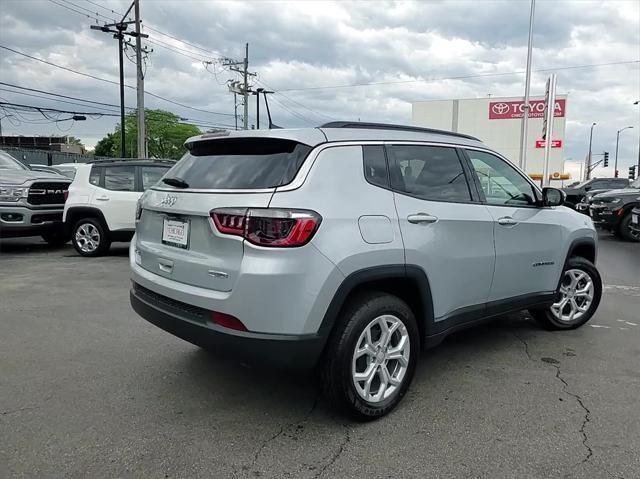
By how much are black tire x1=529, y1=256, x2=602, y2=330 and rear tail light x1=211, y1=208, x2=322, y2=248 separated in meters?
3.11

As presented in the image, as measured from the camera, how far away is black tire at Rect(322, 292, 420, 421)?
2990mm

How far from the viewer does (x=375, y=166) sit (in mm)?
3318

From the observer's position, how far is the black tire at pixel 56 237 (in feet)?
35.3

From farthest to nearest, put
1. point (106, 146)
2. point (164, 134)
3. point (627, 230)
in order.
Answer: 1. point (106, 146)
2. point (164, 134)
3. point (627, 230)

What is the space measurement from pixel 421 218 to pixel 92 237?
7.85 meters

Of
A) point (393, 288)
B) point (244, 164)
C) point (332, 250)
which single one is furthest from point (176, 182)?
point (393, 288)

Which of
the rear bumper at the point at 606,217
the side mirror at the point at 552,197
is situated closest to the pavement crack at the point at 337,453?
the side mirror at the point at 552,197

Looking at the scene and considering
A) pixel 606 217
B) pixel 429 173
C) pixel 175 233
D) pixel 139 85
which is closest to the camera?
pixel 175 233

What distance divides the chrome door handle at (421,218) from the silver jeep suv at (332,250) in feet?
0.04

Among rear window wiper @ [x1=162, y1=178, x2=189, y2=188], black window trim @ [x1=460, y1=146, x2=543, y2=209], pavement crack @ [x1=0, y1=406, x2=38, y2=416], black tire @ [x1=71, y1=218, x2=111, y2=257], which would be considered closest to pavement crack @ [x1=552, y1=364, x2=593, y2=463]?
black window trim @ [x1=460, y1=146, x2=543, y2=209]

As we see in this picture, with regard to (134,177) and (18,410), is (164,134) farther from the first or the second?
(18,410)

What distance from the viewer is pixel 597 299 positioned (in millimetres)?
5199

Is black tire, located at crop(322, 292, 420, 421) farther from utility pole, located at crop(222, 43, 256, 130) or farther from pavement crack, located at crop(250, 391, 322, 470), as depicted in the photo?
utility pole, located at crop(222, 43, 256, 130)

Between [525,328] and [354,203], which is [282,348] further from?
[525,328]
